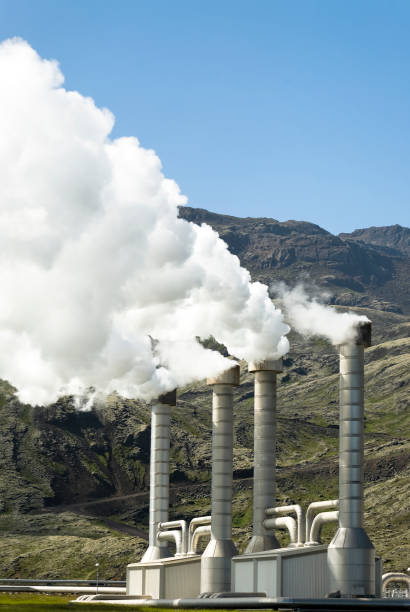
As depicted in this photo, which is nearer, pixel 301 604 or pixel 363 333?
pixel 301 604

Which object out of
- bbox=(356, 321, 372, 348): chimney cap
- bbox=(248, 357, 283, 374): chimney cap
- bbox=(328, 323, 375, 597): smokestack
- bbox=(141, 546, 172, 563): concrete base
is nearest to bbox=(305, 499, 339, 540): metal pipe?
bbox=(328, 323, 375, 597): smokestack

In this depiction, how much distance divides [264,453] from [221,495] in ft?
16.8

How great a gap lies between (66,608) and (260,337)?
2879 centimetres

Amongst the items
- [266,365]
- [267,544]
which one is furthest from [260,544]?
[266,365]

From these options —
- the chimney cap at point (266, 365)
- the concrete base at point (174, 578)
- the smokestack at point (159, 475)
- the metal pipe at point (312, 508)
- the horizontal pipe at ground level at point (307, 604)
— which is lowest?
the horizontal pipe at ground level at point (307, 604)

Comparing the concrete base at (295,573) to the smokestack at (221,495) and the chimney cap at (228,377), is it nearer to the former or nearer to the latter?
the smokestack at (221,495)

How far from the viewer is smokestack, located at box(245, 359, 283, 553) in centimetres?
→ 7969

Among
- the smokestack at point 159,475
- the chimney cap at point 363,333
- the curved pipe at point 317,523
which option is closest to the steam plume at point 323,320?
the chimney cap at point 363,333

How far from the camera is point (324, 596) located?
225ft

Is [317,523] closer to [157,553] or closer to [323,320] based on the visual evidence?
[323,320]

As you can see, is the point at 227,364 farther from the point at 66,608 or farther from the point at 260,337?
the point at 66,608

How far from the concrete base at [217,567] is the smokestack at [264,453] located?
70.5 inches

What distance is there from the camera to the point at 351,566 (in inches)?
2625

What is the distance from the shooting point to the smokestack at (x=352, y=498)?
66.7 metres
